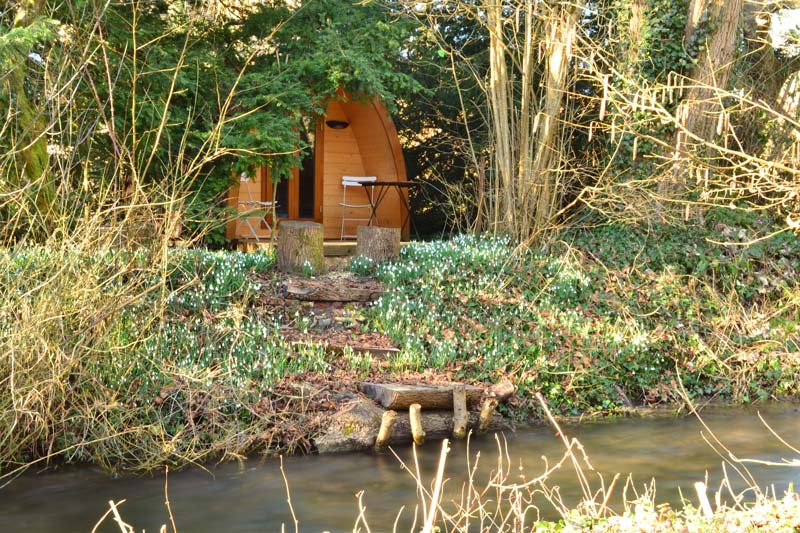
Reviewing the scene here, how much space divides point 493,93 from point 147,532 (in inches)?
346

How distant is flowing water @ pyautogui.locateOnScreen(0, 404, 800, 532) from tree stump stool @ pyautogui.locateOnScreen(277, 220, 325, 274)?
3.83 m

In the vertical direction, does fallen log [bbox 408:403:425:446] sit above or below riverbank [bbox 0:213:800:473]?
below

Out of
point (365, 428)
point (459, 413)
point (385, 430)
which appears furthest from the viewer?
point (459, 413)

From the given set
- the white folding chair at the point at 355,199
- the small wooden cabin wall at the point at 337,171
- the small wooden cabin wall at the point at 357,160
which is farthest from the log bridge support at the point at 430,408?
the small wooden cabin wall at the point at 337,171

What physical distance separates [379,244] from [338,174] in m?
5.86

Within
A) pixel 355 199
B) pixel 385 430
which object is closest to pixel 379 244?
pixel 385 430

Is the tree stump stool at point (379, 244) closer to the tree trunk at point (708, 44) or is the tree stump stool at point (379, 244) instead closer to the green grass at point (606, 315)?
the green grass at point (606, 315)

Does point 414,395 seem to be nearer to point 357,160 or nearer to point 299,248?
point 299,248

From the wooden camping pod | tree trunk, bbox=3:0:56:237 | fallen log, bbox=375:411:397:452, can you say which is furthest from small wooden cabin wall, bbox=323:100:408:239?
fallen log, bbox=375:411:397:452

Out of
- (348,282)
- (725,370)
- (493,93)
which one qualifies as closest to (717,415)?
(725,370)

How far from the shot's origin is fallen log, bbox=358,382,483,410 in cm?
797

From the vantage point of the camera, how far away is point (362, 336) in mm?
9812

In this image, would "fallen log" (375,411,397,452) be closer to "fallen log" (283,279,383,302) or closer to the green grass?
the green grass

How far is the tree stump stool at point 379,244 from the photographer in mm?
11773
